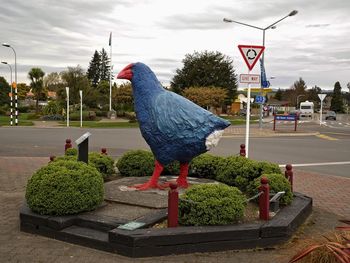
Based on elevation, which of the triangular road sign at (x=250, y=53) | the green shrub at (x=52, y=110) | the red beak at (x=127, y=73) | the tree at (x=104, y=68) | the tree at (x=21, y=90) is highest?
the tree at (x=104, y=68)

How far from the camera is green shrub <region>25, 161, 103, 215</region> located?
5.31 m

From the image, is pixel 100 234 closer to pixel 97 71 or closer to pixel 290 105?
pixel 97 71

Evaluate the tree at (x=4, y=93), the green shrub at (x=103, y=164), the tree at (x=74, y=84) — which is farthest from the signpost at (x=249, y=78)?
the tree at (x=4, y=93)

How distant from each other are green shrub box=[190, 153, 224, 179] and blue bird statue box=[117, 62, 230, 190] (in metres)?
1.27

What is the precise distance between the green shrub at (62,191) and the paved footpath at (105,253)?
0.44m

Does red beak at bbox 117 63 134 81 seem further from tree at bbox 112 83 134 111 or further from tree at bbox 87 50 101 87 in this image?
tree at bbox 87 50 101 87

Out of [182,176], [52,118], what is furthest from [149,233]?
[52,118]

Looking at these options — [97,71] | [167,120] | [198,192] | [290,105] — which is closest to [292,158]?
[167,120]

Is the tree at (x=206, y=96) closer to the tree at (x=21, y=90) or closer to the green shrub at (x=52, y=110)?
the green shrub at (x=52, y=110)

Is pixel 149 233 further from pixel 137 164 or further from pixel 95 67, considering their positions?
pixel 95 67

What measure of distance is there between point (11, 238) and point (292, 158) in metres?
10.8

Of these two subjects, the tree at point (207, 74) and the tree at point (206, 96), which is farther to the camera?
the tree at point (207, 74)

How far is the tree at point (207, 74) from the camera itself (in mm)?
56094

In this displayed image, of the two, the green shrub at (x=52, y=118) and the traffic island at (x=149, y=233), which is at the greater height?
the green shrub at (x=52, y=118)
